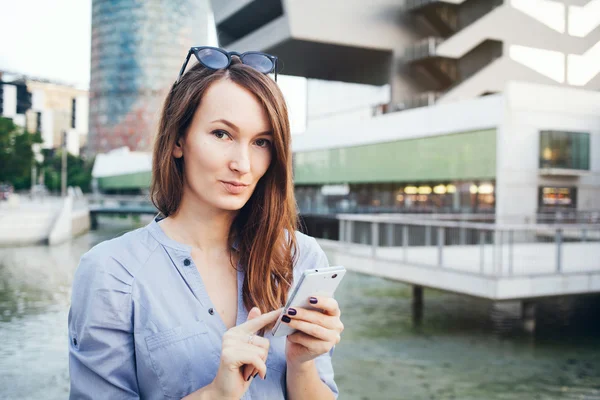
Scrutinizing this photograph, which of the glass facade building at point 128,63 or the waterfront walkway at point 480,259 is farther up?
the glass facade building at point 128,63

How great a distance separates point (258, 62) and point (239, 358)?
0.92 m

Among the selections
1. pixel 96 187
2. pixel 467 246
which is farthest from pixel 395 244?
pixel 96 187

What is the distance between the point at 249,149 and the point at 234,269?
0.40 metres

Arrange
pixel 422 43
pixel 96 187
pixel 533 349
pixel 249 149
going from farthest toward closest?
pixel 96 187
pixel 422 43
pixel 533 349
pixel 249 149

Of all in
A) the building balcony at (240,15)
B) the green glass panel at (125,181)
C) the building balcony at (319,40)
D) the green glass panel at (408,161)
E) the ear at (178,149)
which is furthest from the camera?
the green glass panel at (125,181)

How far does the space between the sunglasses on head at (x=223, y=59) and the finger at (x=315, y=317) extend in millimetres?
758

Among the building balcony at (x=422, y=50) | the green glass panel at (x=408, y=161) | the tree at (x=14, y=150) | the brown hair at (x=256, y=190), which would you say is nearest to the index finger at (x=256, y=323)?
the brown hair at (x=256, y=190)

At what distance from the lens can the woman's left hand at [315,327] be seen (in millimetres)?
1551

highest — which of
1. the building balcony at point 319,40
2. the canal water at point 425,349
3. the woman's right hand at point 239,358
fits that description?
the building balcony at point 319,40

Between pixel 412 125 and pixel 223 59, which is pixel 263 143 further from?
pixel 412 125

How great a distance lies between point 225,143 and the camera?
5.68 feet

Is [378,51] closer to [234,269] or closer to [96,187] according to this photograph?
[234,269]

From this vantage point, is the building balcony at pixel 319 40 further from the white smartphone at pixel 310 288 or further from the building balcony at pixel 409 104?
the white smartphone at pixel 310 288

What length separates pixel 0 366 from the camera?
8109mm
